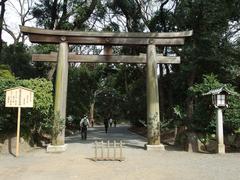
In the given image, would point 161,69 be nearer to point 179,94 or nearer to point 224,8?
point 179,94

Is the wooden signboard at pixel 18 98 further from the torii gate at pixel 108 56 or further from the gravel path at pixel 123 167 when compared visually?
the gravel path at pixel 123 167

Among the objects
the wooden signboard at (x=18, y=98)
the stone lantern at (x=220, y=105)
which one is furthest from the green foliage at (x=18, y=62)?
the stone lantern at (x=220, y=105)

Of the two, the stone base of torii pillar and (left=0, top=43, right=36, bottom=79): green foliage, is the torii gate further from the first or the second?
(left=0, top=43, right=36, bottom=79): green foliage

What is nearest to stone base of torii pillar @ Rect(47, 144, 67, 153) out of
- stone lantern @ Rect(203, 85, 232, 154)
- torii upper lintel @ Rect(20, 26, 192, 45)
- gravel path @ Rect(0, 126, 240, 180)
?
gravel path @ Rect(0, 126, 240, 180)

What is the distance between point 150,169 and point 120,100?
54527 mm

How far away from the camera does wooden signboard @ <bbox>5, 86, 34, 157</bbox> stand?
15.5m

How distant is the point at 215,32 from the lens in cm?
2177

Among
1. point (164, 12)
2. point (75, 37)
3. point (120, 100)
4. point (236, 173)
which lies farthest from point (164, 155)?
point (120, 100)

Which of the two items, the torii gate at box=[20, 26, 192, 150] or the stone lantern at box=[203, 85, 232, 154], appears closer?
the stone lantern at box=[203, 85, 232, 154]

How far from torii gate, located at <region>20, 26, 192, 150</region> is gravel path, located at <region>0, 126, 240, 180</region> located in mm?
2676

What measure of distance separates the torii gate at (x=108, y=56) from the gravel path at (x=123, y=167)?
268 cm

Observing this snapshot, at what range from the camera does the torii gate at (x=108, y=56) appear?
17.8m

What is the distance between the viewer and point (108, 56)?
18.6 m

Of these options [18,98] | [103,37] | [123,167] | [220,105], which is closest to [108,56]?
[103,37]
